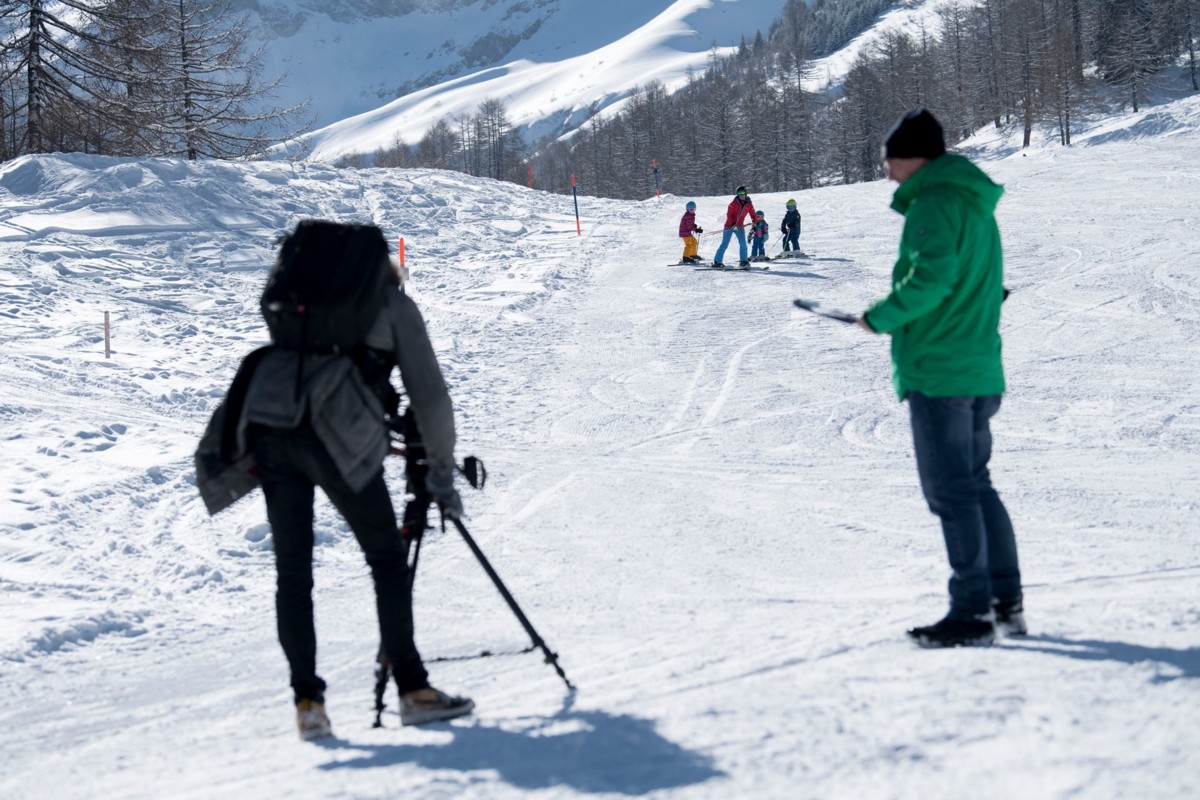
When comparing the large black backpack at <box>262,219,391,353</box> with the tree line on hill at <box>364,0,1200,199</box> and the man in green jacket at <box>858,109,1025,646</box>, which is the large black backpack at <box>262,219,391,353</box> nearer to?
the man in green jacket at <box>858,109,1025,646</box>

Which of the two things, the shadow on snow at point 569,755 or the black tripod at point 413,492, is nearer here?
the shadow on snow at point 569,755

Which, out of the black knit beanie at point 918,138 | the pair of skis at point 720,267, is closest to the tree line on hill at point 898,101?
the pair of skis at point 720,267

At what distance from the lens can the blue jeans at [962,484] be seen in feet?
11.3

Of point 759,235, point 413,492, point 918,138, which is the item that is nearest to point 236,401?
point 413,492

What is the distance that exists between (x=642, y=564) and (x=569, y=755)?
2.60m

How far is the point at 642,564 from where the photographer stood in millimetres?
5543

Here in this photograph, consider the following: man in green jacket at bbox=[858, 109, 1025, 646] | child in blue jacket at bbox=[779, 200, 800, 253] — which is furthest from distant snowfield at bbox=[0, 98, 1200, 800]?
child in blue jacket at bbox=[779, 200, 800, 253]

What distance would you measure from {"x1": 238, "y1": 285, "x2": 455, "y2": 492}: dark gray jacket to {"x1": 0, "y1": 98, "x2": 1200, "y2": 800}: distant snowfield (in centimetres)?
98

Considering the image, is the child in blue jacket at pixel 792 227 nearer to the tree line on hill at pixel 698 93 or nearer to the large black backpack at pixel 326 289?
the tree line on hill at pixel 698 93

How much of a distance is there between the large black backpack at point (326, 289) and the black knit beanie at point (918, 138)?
1855mm

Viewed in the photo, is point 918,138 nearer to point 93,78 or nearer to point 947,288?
point 947,288

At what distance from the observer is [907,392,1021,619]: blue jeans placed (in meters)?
3.43

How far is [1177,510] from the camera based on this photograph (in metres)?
5.60

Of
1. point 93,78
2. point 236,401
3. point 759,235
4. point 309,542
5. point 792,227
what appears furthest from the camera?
point 93,78
